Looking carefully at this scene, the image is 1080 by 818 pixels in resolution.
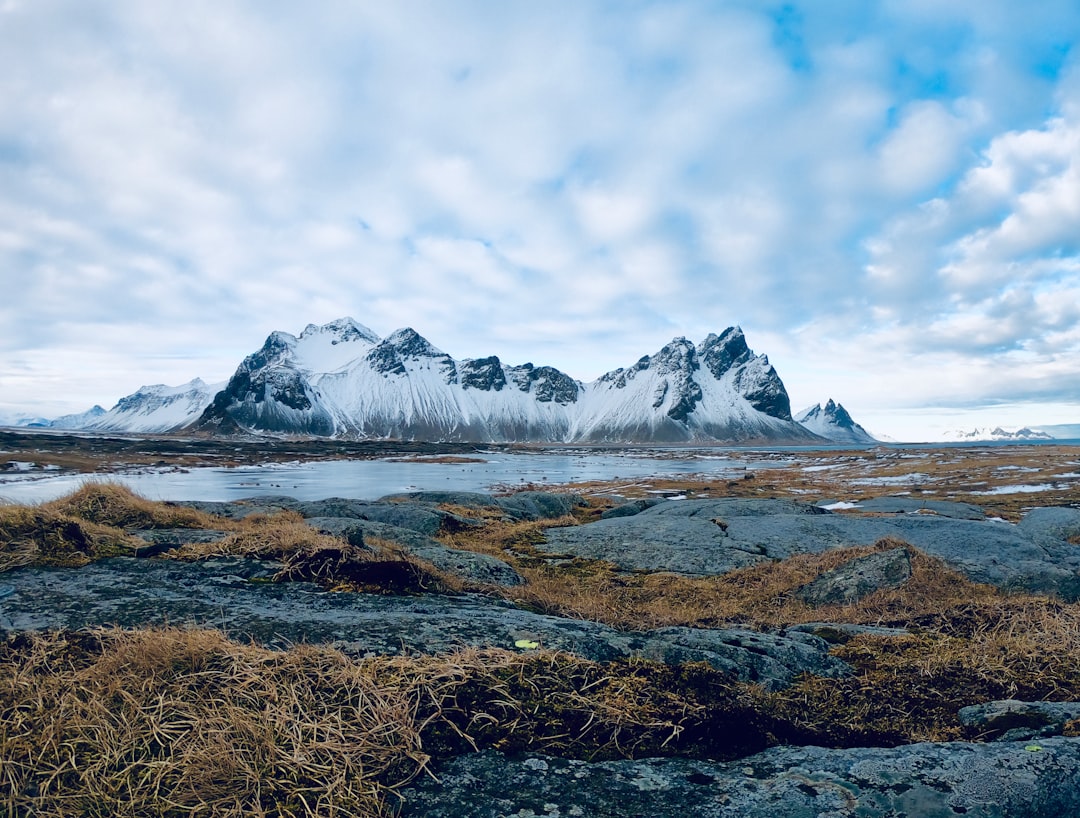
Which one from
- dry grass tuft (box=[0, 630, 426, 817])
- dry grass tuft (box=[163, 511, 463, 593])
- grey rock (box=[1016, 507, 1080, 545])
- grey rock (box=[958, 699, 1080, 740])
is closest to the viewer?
dry grass tuft (box=[0, 630, 426, 817])

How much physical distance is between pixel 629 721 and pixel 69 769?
295 centimetres

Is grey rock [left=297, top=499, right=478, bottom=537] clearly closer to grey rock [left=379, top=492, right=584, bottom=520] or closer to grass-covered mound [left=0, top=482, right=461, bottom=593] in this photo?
grey rock [left=379, top=492, right=584, bottom=520]

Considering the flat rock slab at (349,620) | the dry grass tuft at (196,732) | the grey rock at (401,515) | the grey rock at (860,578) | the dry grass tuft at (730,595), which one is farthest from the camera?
the grey rock at (401,515)

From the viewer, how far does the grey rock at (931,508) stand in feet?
80.7

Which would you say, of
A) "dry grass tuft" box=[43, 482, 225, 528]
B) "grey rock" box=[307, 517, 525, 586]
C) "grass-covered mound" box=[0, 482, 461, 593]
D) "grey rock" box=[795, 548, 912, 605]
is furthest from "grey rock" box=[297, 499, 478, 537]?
"grey rock" box=[795, 548, 912, 605]

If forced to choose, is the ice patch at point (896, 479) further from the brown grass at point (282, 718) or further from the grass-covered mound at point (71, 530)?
the grass-covered mound at point (71, 530)

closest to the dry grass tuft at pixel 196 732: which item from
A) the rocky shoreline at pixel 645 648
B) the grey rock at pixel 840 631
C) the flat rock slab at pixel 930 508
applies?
the rocky shoreline at pixel 645 648

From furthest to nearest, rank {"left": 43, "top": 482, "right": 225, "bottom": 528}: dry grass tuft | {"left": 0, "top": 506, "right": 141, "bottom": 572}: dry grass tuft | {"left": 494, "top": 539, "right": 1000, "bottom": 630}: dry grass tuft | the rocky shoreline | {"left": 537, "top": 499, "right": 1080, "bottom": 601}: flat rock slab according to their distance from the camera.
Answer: {"left": 537, "top": 499, "right": 1080, "bottom": 601}: flat rock slab → {"left": 43, "top": 482, "right": 225, "bottom": 528}: dry grass tuft → {"left": 494, "top": 539, "right": 1000, "bottom": 630}: dry grass tuft → {"left": 0, "top": 506, "right": 141, "bottom": 572}: dry grass tuft → the rocky shoreline

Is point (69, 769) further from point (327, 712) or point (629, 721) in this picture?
point (629, 721)

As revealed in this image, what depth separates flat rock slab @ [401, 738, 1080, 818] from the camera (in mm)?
2551

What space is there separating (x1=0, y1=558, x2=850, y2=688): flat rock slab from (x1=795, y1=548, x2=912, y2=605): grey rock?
12.4 feet

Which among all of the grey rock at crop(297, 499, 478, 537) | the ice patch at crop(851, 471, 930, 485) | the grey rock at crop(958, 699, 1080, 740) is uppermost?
the grey rock at crop(958, 699, 1080, 740)

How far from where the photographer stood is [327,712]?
308 cm

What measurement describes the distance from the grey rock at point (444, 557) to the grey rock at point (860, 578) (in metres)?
5.29
